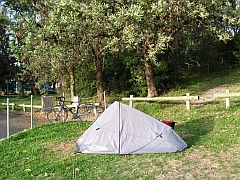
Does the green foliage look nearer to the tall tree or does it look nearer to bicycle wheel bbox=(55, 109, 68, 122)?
the tall tree

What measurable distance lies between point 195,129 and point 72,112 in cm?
437

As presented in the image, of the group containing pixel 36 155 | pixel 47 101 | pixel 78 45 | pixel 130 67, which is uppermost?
pixel 78 45

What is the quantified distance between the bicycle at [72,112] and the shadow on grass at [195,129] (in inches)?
136

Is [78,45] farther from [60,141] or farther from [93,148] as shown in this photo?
[93,148]

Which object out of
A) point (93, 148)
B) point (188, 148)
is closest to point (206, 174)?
point (188, 148)

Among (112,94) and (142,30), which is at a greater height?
(142,30)

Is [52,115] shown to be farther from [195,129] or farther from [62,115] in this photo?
[195,129]

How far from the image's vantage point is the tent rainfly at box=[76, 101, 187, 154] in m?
5.84

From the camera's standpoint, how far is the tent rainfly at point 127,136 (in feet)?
19.1

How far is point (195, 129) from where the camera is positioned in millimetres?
7949

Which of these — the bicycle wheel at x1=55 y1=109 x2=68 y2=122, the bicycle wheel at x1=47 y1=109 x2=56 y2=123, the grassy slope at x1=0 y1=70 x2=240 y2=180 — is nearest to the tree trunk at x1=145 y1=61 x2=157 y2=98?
the grassy slope at x1=0 y1=70 x2=240 y2=180

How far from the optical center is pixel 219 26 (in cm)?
1180

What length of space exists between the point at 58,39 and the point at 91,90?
5.44 metres

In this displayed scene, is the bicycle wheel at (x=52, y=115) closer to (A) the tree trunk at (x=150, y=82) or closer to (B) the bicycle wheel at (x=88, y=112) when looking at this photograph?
(B) the bicycle wheel at (x=88, y=112)
